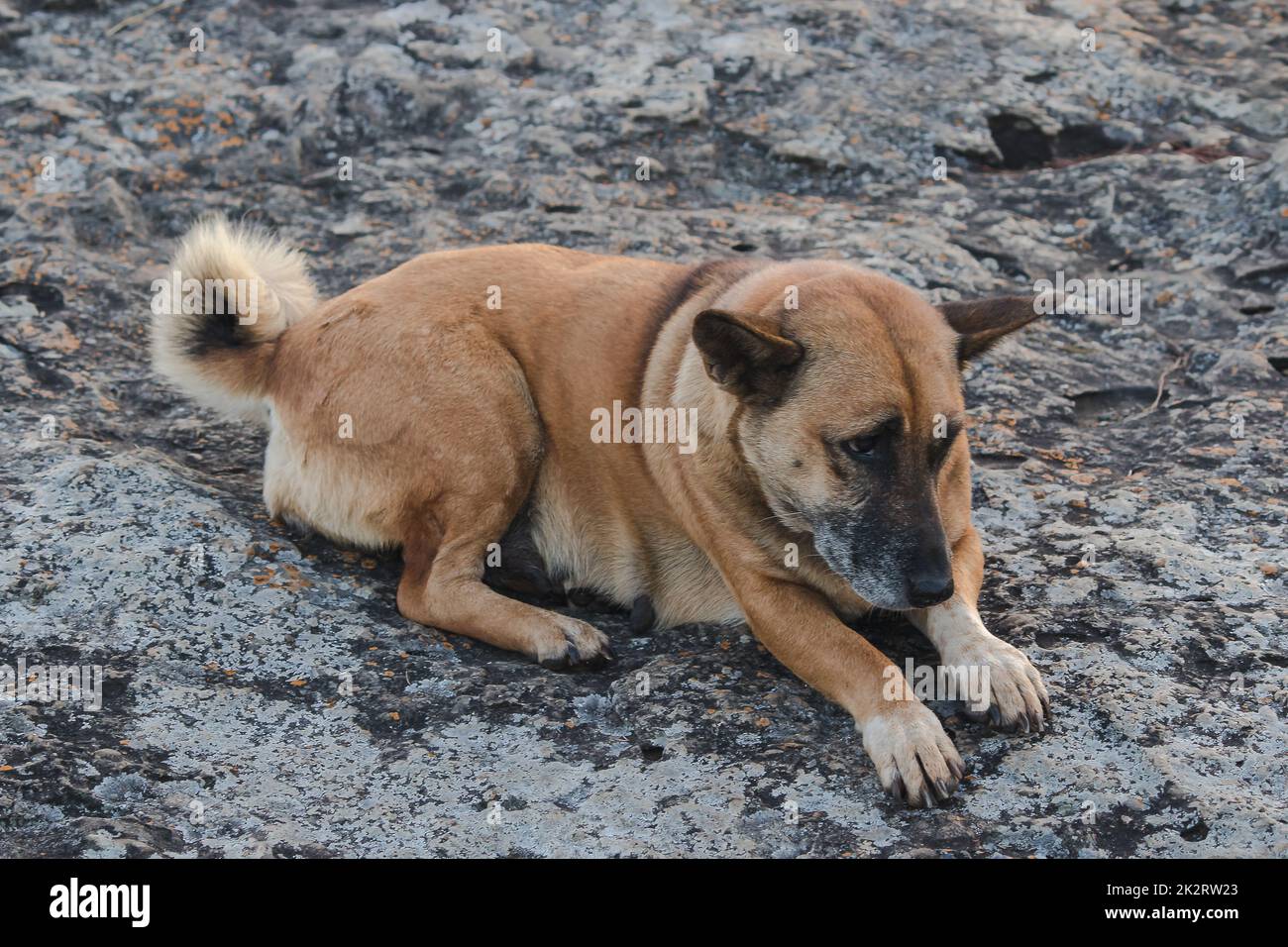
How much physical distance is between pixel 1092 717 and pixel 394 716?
6.19ft

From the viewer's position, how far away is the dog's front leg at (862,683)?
3254 mm

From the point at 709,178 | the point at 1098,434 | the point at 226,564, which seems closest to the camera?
the point at 226,564

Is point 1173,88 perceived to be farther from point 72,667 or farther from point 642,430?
point 72,667

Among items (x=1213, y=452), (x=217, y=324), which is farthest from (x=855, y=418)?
(x=217, y=324)

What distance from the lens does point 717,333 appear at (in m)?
3.63

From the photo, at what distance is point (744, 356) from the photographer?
3713 mm

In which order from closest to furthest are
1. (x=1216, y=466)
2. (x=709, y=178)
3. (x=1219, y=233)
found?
(x=1216, y=466) → (x=1219, y=233) → (x=709, y=178)

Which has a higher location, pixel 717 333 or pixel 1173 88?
pixel 1173 88

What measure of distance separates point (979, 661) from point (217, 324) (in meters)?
2.88
